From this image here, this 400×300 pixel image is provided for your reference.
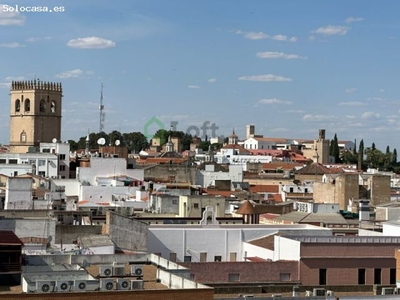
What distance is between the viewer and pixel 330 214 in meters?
47.9

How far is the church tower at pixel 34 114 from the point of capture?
9019cm

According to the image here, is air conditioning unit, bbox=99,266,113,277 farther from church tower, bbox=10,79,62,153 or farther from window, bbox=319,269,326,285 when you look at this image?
church tower, bbox=10,79,62,153

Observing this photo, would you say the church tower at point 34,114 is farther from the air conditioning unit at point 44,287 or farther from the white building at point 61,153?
the air conditioning unit at point 44,287

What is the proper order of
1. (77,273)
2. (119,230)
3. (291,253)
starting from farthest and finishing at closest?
1. (119,230)
2. (291,253)
3. (77,273)

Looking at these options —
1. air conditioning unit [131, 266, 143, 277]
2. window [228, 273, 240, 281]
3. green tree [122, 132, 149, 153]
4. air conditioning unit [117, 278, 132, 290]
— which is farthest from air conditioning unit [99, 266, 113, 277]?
green tree [122, 132, 149, 153]

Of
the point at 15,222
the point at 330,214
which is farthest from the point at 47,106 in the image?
the point at 15,222

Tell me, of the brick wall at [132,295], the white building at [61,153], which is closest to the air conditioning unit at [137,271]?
the brick wall at [132,295]

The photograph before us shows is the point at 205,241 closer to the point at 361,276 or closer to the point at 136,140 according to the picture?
the point at 361,276

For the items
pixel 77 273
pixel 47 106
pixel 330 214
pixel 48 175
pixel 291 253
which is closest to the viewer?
pixel 77 273

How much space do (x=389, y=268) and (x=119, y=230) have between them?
9840mm

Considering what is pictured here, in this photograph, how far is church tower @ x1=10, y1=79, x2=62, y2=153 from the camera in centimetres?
9019

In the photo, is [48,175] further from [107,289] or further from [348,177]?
[107,289]

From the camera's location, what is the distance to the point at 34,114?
90125 millimetres

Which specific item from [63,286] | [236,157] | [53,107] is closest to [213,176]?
[53,107]
